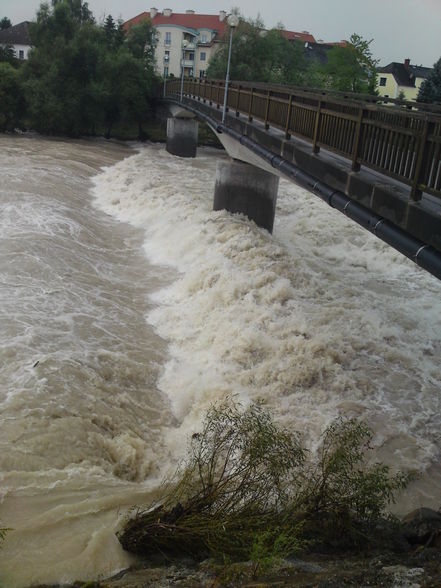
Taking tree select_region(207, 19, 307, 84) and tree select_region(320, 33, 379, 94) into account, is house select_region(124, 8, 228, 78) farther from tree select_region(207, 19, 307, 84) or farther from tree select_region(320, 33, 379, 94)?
tree select_region(320, 33, 379, 94)

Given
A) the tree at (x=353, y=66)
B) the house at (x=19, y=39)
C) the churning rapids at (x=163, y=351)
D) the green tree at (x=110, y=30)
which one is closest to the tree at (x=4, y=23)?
the house at (x=19, y=39)

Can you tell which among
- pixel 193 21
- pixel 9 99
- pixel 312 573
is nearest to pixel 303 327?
pixel 312 573

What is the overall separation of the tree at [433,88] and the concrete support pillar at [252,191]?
2001 centimetres

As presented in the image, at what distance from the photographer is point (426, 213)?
664 cm

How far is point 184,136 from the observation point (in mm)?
41000

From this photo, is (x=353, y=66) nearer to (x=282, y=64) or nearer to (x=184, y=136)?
(x=282, y=64)

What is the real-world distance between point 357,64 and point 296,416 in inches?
2075

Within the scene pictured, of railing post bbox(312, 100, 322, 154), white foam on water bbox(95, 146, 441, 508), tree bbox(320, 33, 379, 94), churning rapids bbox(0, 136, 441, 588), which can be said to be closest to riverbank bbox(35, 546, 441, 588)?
churning rapids bbox(0, 136, 441, 588)

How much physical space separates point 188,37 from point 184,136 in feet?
158

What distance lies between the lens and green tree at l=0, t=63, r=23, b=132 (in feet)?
142

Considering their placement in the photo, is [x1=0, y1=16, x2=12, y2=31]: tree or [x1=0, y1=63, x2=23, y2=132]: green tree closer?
[x1=0, y1=63, x2=23, y2=132]: green tree

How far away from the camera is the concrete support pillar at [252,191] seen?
18.7m

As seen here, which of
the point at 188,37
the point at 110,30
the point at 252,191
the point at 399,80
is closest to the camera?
the point at 252,191

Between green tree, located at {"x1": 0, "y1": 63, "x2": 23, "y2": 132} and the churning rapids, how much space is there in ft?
85.5
